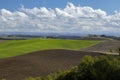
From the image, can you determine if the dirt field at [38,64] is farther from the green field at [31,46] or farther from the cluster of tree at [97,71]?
the green field at [31,46]

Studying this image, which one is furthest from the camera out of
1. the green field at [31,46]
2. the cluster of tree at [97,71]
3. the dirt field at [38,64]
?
the green field at [31,46]

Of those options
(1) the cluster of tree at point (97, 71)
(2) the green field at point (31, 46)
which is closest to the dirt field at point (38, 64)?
(1) the cluster of tree at point (97, 71)

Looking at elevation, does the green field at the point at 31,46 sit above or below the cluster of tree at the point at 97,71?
below

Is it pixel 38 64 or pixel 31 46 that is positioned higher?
pixel 31 46

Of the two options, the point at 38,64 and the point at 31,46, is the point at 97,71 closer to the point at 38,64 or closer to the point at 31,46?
the point at 38,64

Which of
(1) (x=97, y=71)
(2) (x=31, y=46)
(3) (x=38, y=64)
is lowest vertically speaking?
(3) (x=38, y=64)

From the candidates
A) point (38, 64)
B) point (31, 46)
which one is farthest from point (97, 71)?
point (31, 46)

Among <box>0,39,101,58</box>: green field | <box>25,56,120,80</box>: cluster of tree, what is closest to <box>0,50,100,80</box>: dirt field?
<box>25,56,120,80</box>: cluster of tree

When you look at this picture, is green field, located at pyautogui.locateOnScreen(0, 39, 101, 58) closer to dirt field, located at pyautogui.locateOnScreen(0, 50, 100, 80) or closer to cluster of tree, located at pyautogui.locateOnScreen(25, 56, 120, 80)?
dirt field, located at pyautogui.locateOnScreen(0, 50, 100, 80)

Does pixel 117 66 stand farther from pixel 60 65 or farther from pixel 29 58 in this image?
pixel 29 58
